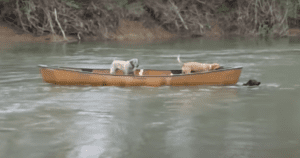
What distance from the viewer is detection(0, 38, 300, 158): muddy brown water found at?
765 centimetres

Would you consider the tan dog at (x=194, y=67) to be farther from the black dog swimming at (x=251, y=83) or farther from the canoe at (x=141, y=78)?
the black dog swimming at (x=251, y=83)

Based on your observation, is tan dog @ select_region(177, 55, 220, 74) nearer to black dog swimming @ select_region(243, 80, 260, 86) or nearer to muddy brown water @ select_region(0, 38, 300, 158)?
muddy brown water @ select_region(0, 38, 300, 158)

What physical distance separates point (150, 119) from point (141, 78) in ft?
12.5

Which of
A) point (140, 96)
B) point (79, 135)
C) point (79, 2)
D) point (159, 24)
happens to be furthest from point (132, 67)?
point (159, 24)

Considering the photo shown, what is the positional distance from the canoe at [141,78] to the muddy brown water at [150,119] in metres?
0.21

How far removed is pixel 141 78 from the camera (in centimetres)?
1362

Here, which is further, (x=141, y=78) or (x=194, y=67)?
(x=194, y=67)

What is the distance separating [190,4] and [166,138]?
35580mm

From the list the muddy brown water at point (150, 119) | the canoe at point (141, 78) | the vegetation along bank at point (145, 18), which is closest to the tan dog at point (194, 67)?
the canoe at point (141, 78)

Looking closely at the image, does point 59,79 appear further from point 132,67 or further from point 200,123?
point 200,123

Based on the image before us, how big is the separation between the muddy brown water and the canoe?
8.1 inches

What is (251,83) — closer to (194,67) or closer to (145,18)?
(194,67)

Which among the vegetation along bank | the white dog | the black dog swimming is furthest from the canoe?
the vegetation along bank

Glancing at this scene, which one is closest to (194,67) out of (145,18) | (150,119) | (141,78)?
(141,78)
